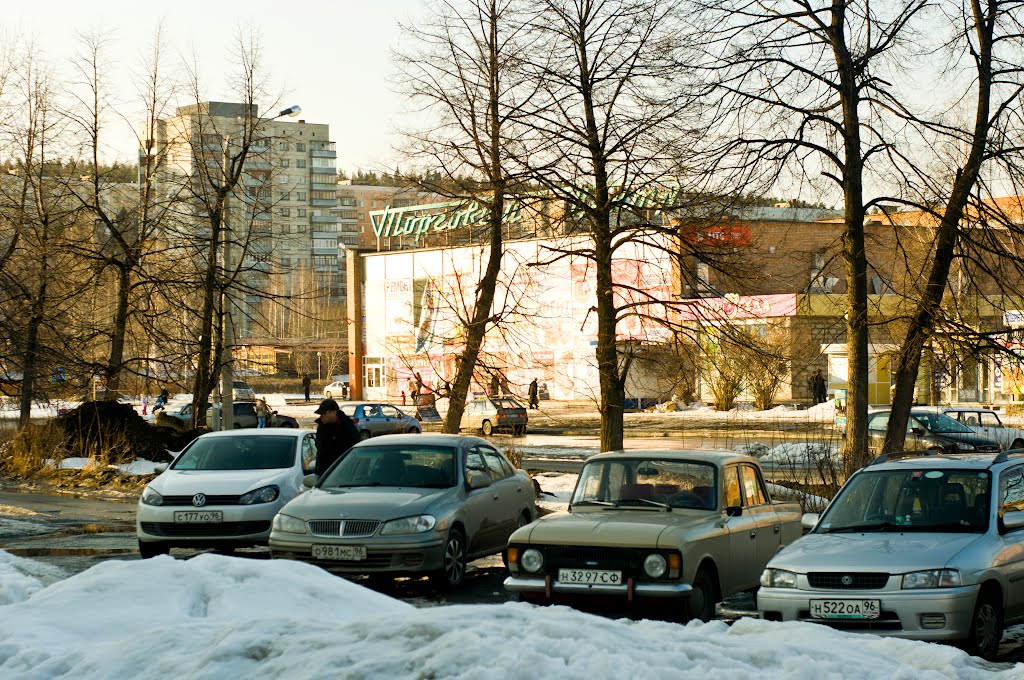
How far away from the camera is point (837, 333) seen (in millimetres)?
17172

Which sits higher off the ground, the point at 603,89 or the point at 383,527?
the point at 603,89

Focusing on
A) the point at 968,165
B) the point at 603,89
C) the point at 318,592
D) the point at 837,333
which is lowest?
the point at 318,592

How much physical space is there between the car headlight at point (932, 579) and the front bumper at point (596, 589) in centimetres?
174

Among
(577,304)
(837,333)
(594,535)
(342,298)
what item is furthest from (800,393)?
(342,298)

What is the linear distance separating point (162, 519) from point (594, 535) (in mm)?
6197

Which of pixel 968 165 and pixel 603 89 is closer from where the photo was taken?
pixel 968 165

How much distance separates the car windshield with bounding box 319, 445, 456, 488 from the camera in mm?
12898

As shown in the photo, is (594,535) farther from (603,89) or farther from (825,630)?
(603,89)

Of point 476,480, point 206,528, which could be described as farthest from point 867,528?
point 206,528

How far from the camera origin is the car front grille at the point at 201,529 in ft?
45.0

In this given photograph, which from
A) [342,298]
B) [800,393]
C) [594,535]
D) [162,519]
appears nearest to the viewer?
[594,535]

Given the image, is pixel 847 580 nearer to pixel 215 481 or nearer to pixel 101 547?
pixel 215 481

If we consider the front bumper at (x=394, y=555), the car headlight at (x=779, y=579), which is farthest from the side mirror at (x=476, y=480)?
the car headlight at (x=779, y=579)

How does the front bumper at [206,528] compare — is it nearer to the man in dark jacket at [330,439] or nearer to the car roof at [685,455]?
the man in dark jacket at [330,439]
